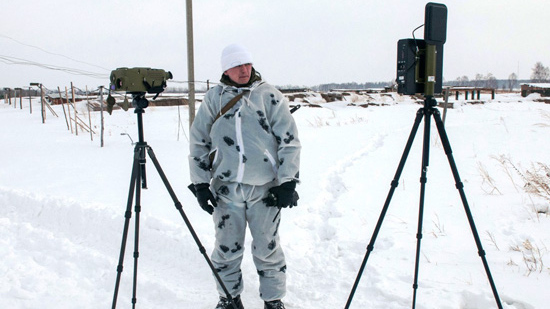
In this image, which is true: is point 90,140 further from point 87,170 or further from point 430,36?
point 430,36

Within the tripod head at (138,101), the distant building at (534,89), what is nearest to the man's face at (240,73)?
the tripod head at (138,101)

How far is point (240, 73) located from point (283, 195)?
0.79 m

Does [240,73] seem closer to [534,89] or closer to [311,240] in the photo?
[311,240]

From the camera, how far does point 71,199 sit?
482cm

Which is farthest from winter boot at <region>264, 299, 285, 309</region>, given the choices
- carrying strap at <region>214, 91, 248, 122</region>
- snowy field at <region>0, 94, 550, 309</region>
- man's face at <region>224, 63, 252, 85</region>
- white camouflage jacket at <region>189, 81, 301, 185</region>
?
man's face at <region>224, 63, 252, 85</region>

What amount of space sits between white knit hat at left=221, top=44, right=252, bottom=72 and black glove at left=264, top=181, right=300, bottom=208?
2.56 ft

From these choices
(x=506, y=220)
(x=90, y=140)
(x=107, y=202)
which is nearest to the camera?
(x=506, y=220)

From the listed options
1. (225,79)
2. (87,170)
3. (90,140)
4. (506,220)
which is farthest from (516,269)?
(90,140)

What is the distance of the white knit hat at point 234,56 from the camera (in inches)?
92.1

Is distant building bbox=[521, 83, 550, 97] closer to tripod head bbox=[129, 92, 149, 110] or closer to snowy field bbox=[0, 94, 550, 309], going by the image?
snowy field bbox=[0, 94, 550, 309]

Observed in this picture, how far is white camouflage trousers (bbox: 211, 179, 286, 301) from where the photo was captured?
2.44 metres

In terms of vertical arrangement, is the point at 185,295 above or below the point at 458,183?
below

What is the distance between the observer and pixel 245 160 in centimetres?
236

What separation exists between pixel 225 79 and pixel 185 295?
5.31ft
